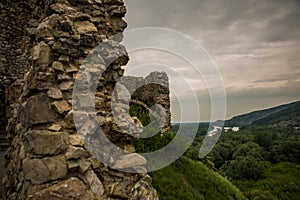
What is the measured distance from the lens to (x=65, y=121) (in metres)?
3.52

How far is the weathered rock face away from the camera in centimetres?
327

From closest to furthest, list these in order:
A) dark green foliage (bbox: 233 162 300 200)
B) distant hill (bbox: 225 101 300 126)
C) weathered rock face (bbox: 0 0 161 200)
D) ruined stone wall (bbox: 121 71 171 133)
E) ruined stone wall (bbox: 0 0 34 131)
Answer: weathered rock face (bbox: 0 0 161 200)
ruined stone wall (bbox: 0 0 34 131)
ruined stone wall (bbox: 121 71 171 133)
dark green foliage (bbox: 233 162 300 200)
distant hill (bbox: 225 101 300 126)

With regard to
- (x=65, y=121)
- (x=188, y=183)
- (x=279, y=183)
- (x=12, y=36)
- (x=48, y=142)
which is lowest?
(x=279, y=183)

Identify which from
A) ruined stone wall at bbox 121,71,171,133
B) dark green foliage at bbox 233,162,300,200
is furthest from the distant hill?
ruined stone wall at bbox 121,71,171,133

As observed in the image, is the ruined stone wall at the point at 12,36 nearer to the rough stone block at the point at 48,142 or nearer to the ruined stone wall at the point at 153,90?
the ruined stone wall at the point at 153,90

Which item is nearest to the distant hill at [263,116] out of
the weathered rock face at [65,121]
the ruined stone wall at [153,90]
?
the ruined stone wall at [153,90]

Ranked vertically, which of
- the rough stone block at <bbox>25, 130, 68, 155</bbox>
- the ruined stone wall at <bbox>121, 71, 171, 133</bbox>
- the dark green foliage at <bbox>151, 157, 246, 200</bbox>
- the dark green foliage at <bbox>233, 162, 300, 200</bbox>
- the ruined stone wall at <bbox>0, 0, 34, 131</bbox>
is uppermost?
the ruined stone wall at <bbox>0, 0, 34, 131</bbox>

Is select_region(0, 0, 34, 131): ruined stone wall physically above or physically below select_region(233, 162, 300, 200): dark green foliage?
above

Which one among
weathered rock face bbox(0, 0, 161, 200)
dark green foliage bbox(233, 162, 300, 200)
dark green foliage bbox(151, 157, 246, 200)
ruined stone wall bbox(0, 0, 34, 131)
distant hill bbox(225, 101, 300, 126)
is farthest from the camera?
distant hill bbox(225, 101, 300, 126)

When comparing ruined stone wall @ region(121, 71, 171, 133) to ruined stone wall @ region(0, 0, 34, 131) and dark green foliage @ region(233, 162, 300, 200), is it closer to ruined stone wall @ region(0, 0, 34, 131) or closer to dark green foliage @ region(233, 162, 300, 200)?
ruined stone wall @ region(0, 0, 34, 131)

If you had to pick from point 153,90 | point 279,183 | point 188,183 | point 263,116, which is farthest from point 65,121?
point 263,116

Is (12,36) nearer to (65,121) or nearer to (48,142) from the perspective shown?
(65,121)

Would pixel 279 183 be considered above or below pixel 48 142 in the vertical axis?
below

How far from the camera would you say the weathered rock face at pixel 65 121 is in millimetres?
3270
